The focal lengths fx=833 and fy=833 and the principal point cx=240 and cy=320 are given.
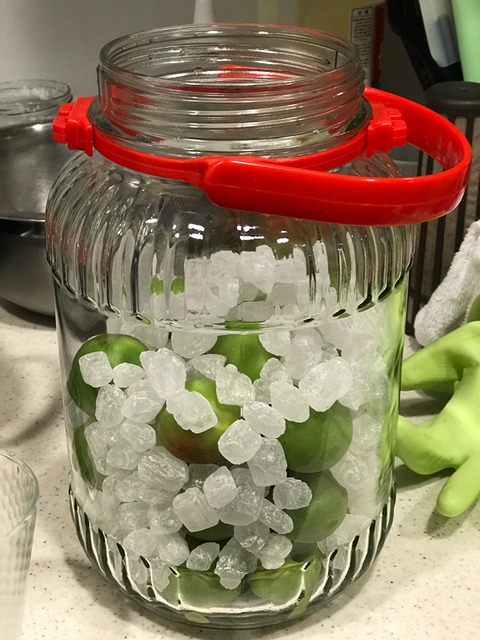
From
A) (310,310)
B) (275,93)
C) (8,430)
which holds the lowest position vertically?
(8,430)

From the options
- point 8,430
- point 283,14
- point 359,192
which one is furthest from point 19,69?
point 359,192

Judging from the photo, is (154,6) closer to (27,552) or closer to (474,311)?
(474,311)

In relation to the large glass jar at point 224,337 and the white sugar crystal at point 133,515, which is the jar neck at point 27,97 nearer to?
the large glass jar at point 224,337

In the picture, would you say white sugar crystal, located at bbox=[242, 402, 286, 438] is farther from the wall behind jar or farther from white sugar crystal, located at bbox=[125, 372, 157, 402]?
the wall behind jar

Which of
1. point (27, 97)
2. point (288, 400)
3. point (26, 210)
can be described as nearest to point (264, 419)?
point (288, 400)

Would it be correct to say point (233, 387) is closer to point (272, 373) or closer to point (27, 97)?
point (272, 373)
